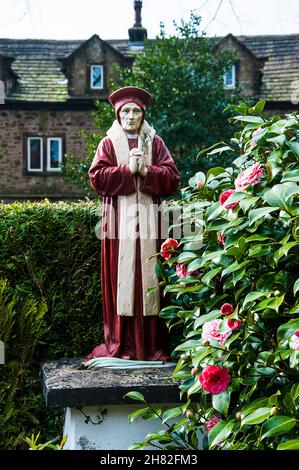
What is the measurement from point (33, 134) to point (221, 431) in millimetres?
20940

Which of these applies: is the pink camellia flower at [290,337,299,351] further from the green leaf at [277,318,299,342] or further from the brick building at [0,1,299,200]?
the brick building at [0,1,299,200]

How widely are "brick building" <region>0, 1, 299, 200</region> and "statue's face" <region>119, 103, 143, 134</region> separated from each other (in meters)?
18.1

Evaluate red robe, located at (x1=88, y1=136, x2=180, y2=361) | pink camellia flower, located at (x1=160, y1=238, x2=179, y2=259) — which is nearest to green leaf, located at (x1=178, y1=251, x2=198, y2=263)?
pink camellia flower, located at (x1=160, y1=238, x2=179, y2=259)

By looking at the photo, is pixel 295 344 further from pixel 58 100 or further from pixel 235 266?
pixel 58 100

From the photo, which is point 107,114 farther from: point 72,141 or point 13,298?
point 13,298

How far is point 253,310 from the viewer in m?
3.79

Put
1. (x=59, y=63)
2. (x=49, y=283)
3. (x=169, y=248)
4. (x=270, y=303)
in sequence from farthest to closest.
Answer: (x=59, y=63), (x=49, y=283), (x=169, y=248), (x=270, y=303)

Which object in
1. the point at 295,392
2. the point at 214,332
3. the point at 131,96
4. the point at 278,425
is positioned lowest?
the point at 278,425

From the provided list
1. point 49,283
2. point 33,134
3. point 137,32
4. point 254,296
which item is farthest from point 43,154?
point 254,296

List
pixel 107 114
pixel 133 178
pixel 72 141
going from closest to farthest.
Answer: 1. pixel 133 178
2. pixel 107 114
3. pixel 72 141

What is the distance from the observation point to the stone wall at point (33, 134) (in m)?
23.9

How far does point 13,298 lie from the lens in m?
6.21
